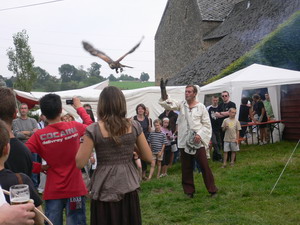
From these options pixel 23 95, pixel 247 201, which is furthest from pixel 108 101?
pixel 23 95

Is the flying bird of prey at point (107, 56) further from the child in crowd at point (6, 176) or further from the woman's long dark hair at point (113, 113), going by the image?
the child in crowd at point (6, 176)

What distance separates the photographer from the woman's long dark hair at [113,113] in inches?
133

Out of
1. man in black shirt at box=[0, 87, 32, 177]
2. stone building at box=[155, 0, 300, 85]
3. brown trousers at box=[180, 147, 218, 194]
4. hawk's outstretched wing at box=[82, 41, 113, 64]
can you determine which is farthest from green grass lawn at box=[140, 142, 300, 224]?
stone building at box=[155, 0, 300, 85]

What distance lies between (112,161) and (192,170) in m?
3.61

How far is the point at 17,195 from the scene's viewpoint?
189 centimetres

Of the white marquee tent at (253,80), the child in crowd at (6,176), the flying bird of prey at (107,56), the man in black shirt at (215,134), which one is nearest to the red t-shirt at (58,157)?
the child in crowd at (6,176)

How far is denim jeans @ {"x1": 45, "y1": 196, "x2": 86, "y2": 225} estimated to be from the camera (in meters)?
3.89

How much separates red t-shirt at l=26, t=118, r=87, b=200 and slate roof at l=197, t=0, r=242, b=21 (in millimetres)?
28167

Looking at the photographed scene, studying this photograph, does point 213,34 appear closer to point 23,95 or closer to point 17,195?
point 23,95

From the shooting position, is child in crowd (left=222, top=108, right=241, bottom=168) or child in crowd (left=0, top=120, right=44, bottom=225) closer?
child in crowd (left=0, top=120, right=44, bottom=225)

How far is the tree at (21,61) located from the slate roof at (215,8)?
16.2m

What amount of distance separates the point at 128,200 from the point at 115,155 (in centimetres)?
40

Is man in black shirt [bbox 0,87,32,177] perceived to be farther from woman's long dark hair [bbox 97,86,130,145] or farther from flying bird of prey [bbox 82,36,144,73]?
flying bird of prey [bbox 82,36,144,73]

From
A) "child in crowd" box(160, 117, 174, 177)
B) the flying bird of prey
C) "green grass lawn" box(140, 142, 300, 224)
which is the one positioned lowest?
"green grass lawn" box(140, 142, 300, 224)
